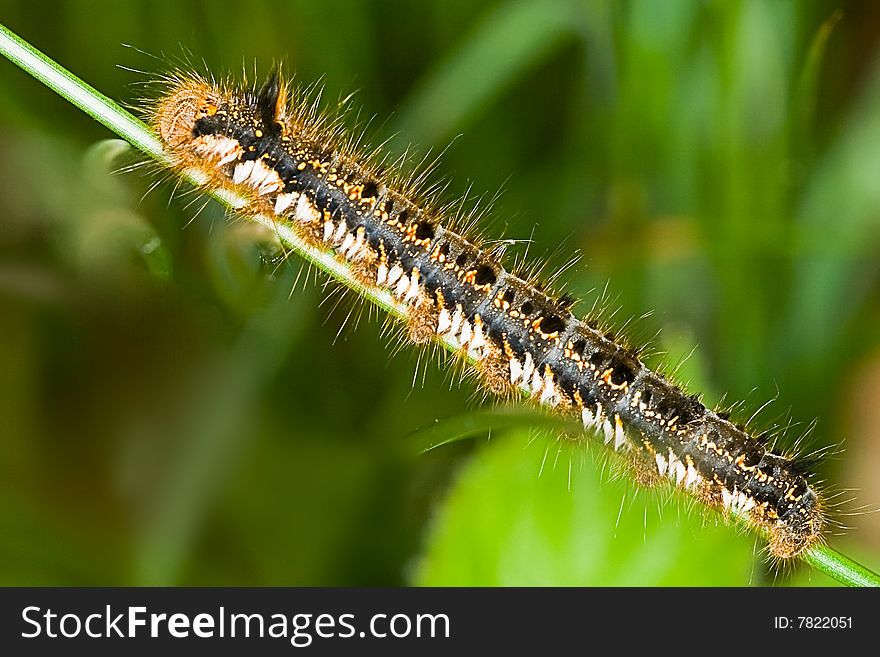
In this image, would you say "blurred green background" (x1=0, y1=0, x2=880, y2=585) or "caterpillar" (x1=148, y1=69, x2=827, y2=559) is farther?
"blurred green background" (x1=0, y1=0, x2=880, y2=585)

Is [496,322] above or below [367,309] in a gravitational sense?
below

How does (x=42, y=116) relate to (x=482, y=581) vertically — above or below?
above

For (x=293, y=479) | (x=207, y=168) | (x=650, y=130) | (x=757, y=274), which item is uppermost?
(x=650, y=130)

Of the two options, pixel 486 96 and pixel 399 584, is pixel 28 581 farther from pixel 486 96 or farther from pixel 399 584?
pixel 486 96

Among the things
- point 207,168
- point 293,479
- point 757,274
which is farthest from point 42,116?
point 757,274
